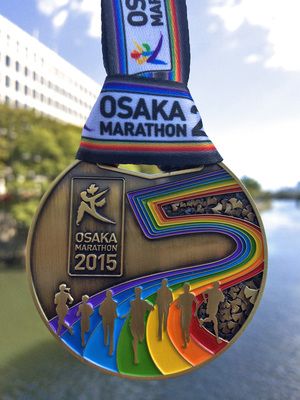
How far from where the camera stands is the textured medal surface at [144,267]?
3023 mm

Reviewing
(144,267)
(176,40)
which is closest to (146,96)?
(176,40)

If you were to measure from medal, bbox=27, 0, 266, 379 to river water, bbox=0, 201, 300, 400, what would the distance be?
13.8 feet

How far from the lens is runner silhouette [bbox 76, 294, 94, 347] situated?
9.88ft

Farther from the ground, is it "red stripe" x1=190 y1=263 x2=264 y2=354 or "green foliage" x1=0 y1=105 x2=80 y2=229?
"green foliage" x1=0 y1=105 x2=80 y2=229

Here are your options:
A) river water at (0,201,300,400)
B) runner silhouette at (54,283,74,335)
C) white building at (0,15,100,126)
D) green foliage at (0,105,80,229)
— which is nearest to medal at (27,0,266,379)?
runner silhouette at (54,283,74,335)

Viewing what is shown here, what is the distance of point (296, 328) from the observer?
9.51 metres

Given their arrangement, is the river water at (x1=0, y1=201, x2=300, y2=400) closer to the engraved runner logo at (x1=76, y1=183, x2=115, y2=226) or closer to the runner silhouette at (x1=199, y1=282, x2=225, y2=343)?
the runner silhouette at (x1=199, y1=282, x2=225, y2=343)

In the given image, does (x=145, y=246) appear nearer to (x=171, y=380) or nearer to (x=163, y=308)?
(x=163, y=308)

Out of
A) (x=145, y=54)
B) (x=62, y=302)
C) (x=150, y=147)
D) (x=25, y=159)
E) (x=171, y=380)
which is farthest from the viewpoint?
(x=25, y=159)

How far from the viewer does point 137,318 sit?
10.0 feet

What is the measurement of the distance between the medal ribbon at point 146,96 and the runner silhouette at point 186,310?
0.95 metres

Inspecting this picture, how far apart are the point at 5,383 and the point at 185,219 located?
563 centimetres

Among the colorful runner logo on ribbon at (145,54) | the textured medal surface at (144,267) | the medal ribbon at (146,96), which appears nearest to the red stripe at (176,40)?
the medal ribbon at (146,96)

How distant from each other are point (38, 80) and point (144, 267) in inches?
1010
